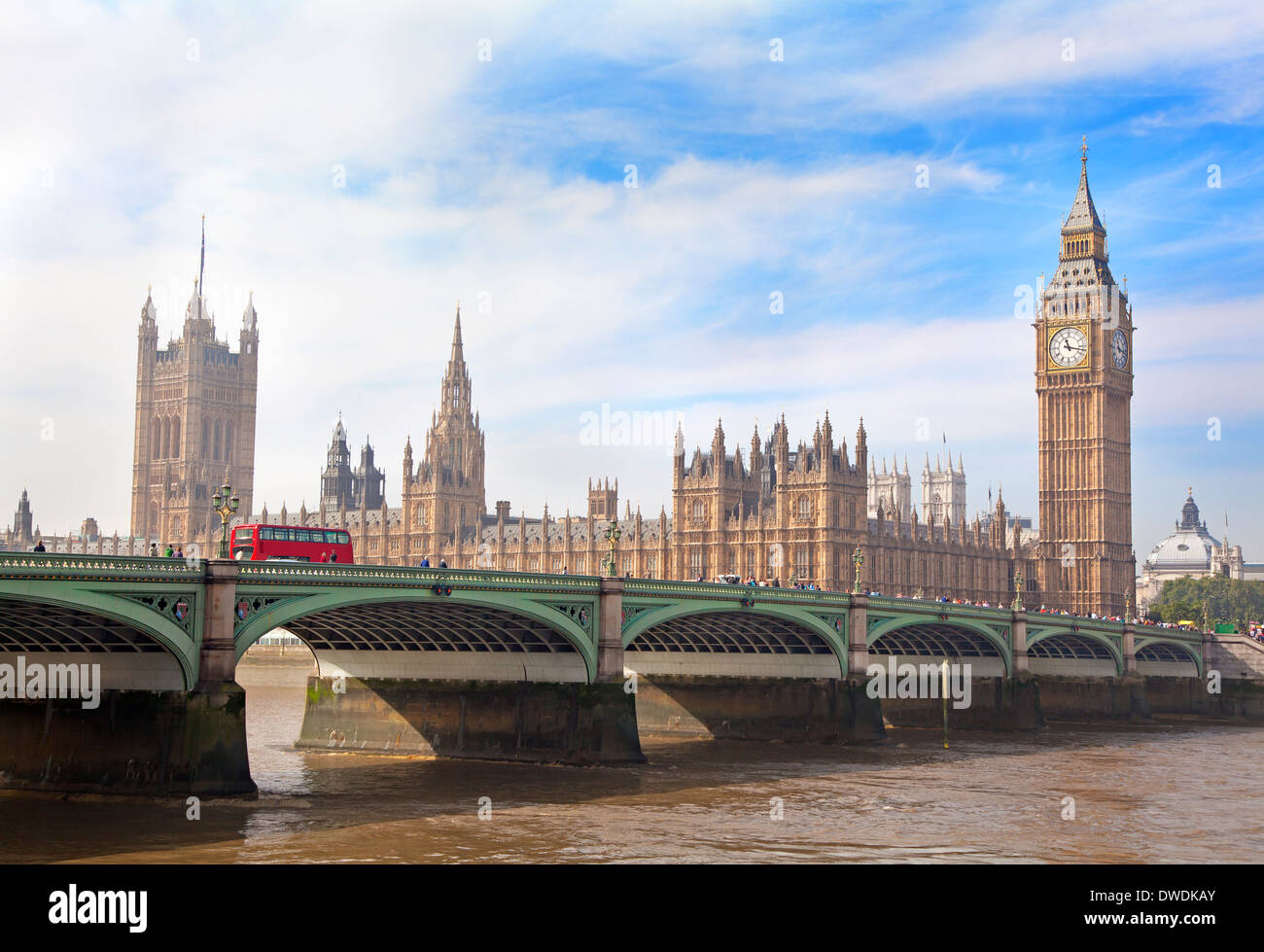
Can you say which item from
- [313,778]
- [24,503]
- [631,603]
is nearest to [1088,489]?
[631,603]

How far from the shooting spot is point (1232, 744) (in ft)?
193

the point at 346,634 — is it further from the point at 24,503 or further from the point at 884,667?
the point at 24,503

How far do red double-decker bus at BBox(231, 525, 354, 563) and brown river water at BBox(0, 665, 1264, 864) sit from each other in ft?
20.1

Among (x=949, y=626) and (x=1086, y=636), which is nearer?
(x=949, y=626)

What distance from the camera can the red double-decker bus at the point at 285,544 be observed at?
4344 cm

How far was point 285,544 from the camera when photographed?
145 feet

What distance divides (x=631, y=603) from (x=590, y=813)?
1210 centimetres

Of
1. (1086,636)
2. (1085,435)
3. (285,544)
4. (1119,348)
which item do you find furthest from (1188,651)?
(285,544)

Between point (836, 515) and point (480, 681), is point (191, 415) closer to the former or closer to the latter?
point (836, 515)

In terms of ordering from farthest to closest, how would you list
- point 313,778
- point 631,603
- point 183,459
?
point 183,459
point 631,603
point 313,778

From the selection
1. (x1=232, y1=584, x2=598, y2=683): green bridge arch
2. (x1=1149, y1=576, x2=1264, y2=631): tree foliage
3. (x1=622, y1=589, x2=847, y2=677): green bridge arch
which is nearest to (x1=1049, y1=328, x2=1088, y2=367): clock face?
(x1=1149, y1=576, x2=1264, y2=631): tree foliage

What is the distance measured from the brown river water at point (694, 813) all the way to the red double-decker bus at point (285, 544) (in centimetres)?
612

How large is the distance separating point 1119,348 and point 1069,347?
173 inches

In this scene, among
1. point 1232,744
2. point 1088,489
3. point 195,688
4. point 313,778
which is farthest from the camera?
point 1088,489
